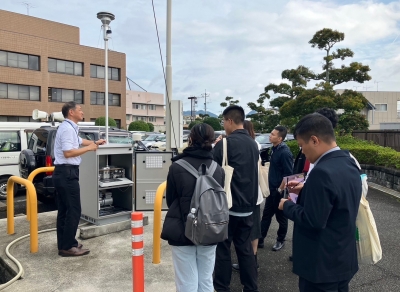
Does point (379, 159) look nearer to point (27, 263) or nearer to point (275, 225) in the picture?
point (275, 225)

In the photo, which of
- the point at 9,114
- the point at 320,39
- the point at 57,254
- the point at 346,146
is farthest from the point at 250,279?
the point at 9,114

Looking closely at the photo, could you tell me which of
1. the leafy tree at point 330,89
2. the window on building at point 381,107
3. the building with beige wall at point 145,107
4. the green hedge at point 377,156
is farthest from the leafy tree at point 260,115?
the building with beige wall at point 145,107

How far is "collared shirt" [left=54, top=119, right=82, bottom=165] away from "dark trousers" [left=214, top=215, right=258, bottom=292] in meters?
2.11

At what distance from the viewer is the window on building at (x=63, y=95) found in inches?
1357

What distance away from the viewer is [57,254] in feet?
14.0

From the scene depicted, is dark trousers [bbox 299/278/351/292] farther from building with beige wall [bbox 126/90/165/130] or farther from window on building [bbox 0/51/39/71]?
building with beige wall [bbox 126/90/165/130]

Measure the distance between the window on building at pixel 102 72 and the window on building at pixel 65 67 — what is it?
1413 mm

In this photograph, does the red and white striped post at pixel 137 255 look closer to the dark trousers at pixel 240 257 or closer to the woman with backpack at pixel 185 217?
the woman with backpack at pixel 185 217

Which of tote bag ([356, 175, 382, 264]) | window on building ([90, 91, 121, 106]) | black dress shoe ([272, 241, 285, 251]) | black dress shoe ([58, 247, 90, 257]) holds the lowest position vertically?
black dress shoe ([272, 241, 285, 251])

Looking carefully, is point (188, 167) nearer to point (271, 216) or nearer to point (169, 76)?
point (271, 216)

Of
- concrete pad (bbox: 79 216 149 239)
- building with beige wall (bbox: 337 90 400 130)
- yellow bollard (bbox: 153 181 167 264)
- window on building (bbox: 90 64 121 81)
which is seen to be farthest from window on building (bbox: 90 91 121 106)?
yellow bollard (bbox: 153 181 167 264)

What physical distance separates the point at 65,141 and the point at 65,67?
35022 millimetres

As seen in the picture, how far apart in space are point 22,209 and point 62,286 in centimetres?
471

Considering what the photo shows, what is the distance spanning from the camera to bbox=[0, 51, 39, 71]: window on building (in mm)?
30875
